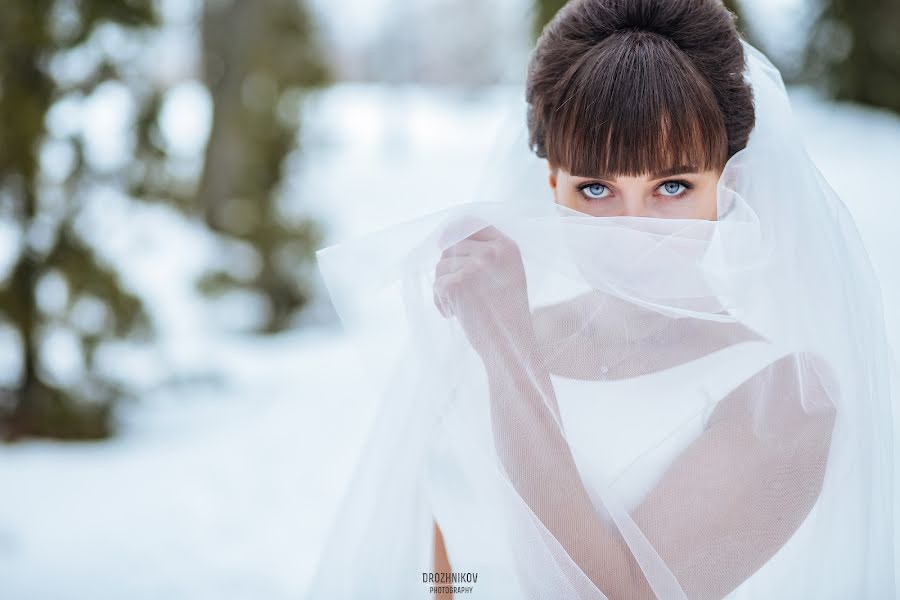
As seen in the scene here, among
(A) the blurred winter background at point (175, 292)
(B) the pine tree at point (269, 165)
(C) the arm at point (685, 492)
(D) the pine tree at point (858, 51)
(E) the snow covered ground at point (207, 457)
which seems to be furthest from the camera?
(D) the pine tree at point (858, 51)

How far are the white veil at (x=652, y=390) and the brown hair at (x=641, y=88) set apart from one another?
8cm

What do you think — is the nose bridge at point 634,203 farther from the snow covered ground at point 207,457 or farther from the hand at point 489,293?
the snow covered ground at point 207,457

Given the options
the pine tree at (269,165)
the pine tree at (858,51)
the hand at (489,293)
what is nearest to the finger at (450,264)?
the hand at (489,293)

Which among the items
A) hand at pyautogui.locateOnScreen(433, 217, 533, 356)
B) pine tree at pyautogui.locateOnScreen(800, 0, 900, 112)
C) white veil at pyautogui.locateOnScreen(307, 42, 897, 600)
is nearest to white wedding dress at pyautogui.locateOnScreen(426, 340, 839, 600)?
white veil at pyautogui.locateOnScreen(307, 42, 897, 600)

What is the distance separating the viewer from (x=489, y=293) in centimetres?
122

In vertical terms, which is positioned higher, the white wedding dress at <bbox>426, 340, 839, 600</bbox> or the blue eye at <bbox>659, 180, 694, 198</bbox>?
→ the blue eye at <bbox>659, 180, 694, 198</bbox>

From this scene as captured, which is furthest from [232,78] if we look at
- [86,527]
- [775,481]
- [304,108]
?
[775,481]

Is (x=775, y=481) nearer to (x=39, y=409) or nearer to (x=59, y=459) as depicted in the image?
(x=59, y=459)

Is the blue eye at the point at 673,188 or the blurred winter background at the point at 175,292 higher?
the blue eye at the point at 673,188

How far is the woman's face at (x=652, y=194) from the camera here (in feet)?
4.37

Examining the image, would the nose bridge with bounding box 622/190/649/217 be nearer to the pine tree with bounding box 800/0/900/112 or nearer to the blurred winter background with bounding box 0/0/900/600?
the blurred winter background with bounding box 0/0/900/600

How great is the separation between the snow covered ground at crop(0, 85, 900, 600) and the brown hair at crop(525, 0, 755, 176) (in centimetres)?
35

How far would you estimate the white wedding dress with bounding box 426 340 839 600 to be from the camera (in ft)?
4.20

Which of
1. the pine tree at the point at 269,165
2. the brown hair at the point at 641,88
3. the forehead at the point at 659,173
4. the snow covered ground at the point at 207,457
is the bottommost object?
the snow covered ground at the point at 207,457
